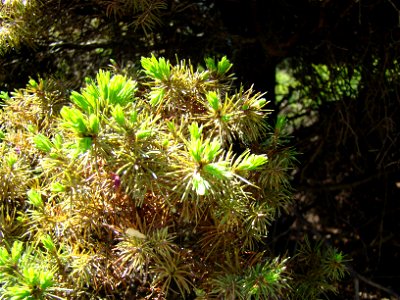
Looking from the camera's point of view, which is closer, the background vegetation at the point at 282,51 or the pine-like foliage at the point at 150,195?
the pine-like foliage at the point at 150,195

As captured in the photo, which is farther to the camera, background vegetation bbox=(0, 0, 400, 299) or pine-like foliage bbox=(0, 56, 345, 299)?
background vegetation bbox=(0, 0, 400, 299)

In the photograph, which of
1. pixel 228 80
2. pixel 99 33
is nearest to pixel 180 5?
pixel 99 33

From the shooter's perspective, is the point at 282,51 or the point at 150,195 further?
the point at 282,51

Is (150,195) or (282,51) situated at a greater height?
(282,51)

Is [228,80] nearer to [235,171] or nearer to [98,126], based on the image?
[235,171]

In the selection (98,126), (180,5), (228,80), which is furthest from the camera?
(180,5)
